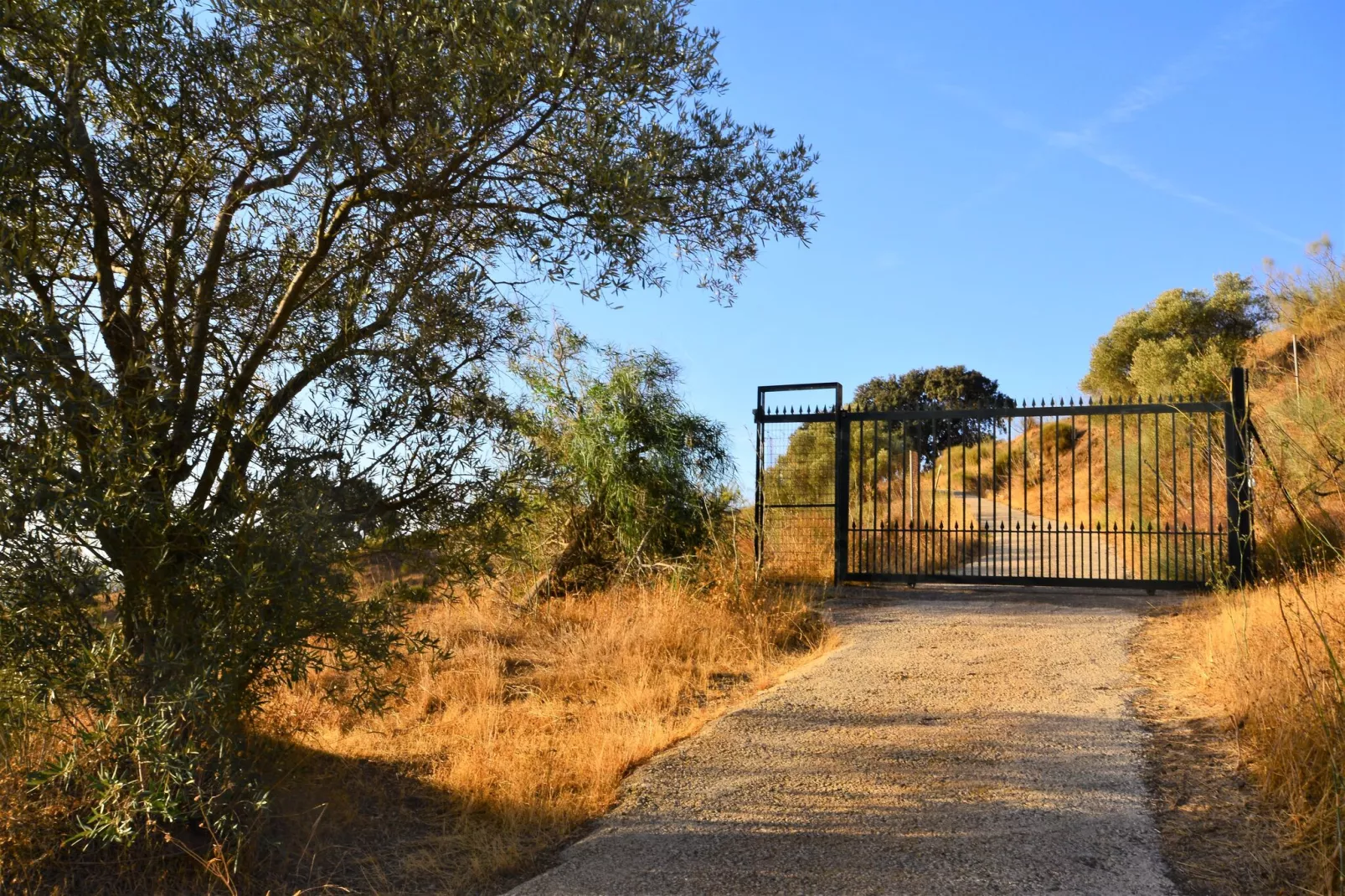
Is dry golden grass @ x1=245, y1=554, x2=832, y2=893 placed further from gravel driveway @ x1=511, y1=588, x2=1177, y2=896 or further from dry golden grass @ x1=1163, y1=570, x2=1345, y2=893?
dry golden grass @ x1=1163, y1=570, x2=1345, y2=893

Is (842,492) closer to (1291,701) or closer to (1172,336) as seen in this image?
(1291,701)

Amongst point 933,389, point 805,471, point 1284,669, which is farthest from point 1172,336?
point 1284,669

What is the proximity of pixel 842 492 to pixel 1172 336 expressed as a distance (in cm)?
2496

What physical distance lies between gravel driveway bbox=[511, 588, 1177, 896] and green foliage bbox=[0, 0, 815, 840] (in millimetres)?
1704

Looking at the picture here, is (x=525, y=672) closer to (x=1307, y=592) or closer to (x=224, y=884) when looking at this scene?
(x=224, y=884)

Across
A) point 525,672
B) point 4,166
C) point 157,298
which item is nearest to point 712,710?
point 525,672

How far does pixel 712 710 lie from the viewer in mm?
7156

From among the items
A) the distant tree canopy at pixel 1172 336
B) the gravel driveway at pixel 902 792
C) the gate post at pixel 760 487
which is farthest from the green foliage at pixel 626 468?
the distant tree canopy at pixel 1172 336

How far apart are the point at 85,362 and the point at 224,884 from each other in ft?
8.20

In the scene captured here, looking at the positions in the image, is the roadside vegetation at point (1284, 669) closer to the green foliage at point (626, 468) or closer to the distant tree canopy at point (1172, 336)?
the green foliage at point (626, 468)

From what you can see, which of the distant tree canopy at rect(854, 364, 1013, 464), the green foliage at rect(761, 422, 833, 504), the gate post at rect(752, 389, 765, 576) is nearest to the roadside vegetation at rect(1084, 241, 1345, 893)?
the gate post at rect(752, 389, 765, 576)

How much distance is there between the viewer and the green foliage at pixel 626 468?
11.1 meters

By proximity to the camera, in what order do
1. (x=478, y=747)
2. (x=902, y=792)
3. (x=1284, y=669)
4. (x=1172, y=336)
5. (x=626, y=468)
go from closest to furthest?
(x=902, y=792)
(x=1284, y=669)
(x=478, y=747)
(x=626, y=468)
(x=1172, y=336)

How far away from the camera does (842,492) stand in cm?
1267
